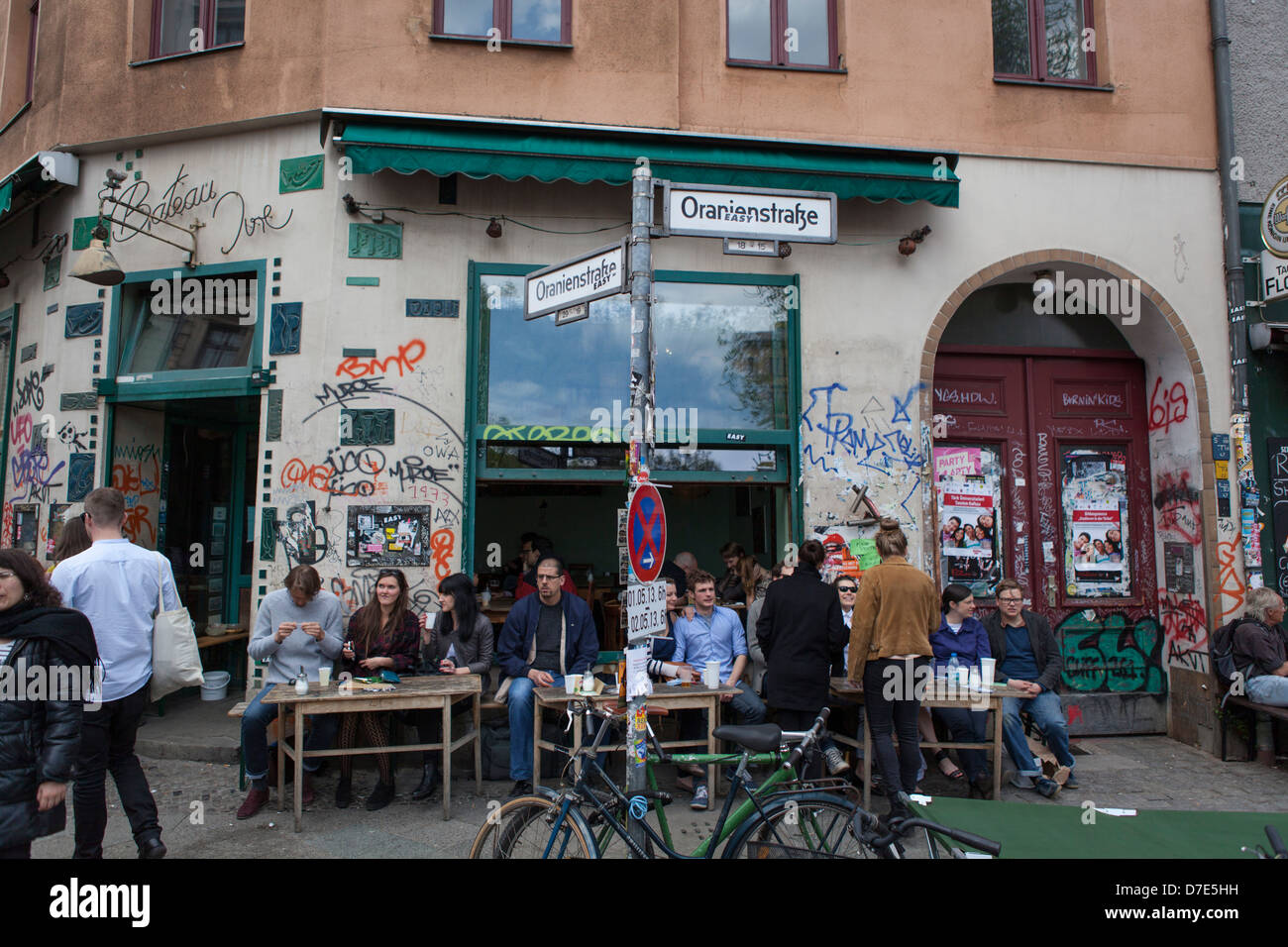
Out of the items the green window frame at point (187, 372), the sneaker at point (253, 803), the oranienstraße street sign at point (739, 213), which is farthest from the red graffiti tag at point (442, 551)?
the oranienstraße street sign at point (739, 213)

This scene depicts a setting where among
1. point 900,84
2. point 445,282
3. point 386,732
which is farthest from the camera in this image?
point 900,84

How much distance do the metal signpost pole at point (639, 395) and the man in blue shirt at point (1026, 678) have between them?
3521mm

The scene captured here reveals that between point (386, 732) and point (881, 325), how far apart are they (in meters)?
5.30

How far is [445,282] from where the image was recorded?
7.06 meters

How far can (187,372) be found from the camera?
7301 mm

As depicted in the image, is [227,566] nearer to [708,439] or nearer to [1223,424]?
[708,439]

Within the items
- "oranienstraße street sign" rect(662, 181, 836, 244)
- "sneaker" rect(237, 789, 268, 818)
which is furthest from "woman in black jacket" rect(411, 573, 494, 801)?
"oranienstraße street sign" rect(662, 181, 836, 244)

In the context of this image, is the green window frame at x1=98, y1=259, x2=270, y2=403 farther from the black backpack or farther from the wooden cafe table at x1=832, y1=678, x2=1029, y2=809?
the black backpack

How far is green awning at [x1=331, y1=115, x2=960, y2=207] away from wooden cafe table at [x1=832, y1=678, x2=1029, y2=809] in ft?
12.9

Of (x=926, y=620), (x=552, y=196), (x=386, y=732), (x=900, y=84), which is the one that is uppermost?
(x=900, y=84)

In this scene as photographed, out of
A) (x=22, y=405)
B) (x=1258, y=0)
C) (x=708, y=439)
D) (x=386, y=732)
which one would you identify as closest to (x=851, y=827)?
(x=386, y=732)

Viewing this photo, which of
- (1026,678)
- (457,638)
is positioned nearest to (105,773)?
(457,638)

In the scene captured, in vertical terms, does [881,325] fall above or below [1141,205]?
below

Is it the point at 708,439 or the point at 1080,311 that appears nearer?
the point at 708,439
